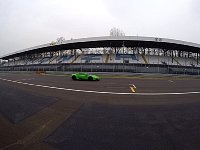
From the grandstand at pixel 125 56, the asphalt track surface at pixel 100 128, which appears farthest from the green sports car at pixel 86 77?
the grandstand at pixel 125 56

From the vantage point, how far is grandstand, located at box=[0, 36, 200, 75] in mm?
32562

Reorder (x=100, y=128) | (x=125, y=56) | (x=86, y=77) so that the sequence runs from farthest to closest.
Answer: (x=125, y=56) < (x=86, y=77) < (x=100, y=128)

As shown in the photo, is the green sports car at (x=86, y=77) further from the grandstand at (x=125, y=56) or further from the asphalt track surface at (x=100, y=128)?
Answer: the grandstand at (x=125, y=56)

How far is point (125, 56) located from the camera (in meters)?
41.0

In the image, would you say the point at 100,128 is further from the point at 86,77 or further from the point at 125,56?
the point at 125,56

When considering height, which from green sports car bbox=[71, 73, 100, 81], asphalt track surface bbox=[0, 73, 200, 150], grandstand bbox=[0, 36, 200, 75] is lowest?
asphalt track surface bbox=[0, 73, 200, 150]

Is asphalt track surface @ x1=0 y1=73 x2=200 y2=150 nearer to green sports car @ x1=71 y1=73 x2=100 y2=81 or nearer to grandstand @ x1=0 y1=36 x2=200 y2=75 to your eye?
green sports car @ x1=71 y1=73 x2=100 y2=81

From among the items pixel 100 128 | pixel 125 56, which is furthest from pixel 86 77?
pixel 125 56

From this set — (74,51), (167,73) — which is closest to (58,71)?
(74,51)

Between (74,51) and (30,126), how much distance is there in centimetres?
4503

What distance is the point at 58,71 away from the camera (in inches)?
1444

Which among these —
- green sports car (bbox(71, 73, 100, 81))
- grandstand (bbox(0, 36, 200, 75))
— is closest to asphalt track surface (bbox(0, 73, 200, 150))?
green sports car (bbox(71, 73, 100, 81))

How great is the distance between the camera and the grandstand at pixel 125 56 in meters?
32.6

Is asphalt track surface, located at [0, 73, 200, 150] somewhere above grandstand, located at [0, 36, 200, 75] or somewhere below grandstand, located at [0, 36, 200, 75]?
below
